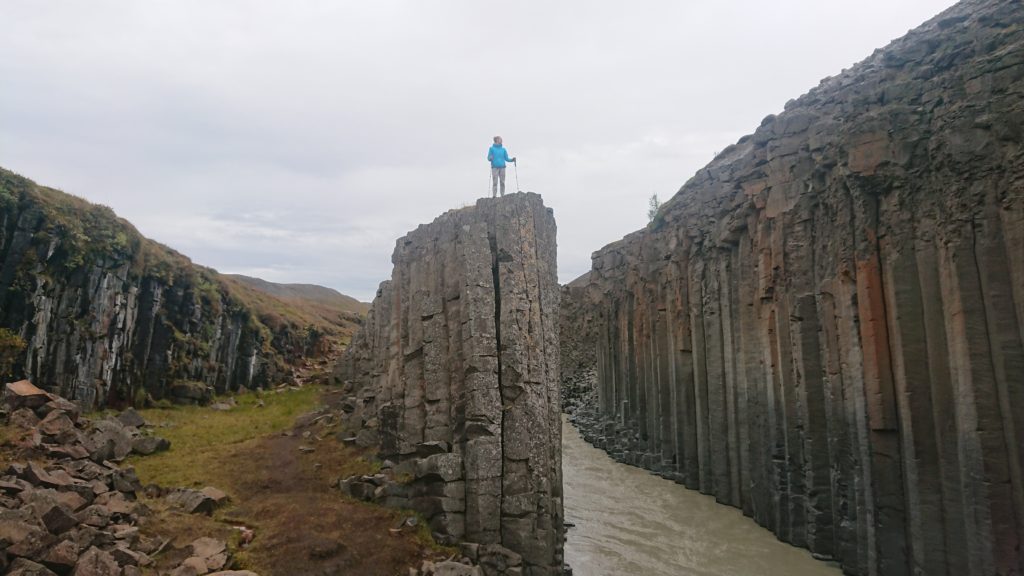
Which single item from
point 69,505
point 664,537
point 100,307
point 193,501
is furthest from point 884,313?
point 100,307

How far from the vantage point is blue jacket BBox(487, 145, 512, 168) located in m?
14.1

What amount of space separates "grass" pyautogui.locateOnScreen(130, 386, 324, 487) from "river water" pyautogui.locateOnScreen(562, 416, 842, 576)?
372 inches

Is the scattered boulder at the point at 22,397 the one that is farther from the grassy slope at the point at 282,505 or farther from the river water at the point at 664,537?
the river water at the point at 664,537

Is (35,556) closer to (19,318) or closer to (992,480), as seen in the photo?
(992,480)

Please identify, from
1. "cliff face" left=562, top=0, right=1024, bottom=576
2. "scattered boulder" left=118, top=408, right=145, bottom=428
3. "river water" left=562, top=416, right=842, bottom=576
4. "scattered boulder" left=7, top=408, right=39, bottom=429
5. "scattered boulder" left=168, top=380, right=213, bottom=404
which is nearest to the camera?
"cliff face" left=562, top=0, right=1024, bottom=576

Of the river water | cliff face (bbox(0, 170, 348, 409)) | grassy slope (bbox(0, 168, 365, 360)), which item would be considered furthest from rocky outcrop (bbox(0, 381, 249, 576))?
grassy slope (bbox(0, 168, 365, 360))

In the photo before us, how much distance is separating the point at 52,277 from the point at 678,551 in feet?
77.6

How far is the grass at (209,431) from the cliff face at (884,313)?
45.1 feet

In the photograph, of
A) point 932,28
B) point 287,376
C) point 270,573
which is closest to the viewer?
point 270,573

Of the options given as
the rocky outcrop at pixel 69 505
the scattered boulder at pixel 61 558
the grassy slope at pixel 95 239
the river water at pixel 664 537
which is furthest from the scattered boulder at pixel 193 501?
the grassy slope at pixel 95 239

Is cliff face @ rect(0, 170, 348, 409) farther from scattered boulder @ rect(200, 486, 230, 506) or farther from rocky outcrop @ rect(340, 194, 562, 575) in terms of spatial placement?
rocky outcrop @ rect(340, 194, 562, 575)

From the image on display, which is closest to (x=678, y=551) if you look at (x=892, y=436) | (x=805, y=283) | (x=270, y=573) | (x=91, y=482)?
(x=892, y=436)

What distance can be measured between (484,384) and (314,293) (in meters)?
72.7

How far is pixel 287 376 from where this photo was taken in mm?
36156
